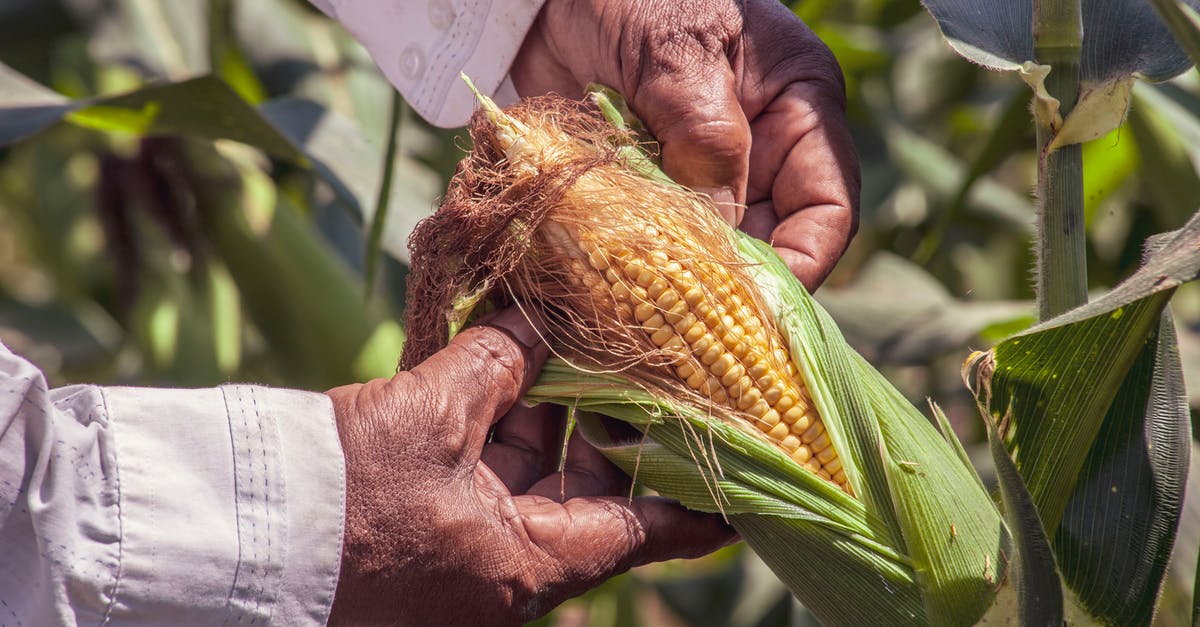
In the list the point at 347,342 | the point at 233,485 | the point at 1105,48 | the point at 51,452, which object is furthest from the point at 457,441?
the point at 347,342

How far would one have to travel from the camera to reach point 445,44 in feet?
5.52

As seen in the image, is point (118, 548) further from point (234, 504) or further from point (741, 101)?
point (741, 101)

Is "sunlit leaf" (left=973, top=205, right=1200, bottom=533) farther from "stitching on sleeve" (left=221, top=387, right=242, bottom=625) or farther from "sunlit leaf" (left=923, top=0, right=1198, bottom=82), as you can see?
"stitching on sleeve" (left=221, top=387, right=242, bottom=625)

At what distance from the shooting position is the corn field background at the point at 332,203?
2.03m

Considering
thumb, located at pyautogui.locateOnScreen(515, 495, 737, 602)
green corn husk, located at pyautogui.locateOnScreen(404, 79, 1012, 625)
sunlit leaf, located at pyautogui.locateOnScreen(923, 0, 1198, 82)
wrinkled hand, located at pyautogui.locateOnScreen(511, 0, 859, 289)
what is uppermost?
sunlit leaf, located at pyautogui.locateOnScreen(923, 0, 1198, 82)

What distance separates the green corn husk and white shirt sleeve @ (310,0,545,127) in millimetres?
398

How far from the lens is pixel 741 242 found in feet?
4.18

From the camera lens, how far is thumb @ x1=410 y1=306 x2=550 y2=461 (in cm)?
111

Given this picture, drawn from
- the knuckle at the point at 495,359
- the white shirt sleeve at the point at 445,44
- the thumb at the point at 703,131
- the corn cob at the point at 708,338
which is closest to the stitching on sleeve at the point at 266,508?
the knuckle at the point at 495,359

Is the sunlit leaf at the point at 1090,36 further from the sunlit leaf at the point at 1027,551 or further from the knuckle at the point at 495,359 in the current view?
the knuckle at the point at 495,359

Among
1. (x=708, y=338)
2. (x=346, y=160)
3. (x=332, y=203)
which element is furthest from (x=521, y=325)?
(x=332, y=203)

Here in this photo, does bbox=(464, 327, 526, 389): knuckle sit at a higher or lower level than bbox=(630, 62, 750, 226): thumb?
lower

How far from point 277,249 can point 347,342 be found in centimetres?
27

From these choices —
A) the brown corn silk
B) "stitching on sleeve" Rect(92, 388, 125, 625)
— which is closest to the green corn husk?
the brown corn silk
